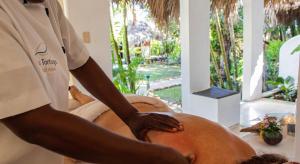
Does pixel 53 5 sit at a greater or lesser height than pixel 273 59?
greater

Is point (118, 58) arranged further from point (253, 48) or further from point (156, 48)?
point (253, 48)

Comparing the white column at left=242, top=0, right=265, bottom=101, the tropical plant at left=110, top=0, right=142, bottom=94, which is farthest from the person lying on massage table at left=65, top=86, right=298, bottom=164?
the white column at left=242, top=0, right=265, bottom=101

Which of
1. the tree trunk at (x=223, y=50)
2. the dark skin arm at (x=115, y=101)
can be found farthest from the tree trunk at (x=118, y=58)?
the dark skin arm at (x=115, y=101)

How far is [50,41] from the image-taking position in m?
0.72

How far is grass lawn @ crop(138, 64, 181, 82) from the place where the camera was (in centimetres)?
533

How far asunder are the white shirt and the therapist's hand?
209 mm

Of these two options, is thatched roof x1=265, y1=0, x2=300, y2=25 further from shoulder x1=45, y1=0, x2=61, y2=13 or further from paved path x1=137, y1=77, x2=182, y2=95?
shoulder x1=45, y1=0, x2=61, y2=13

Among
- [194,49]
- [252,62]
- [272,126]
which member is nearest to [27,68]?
[272,126]

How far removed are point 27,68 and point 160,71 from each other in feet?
16.4

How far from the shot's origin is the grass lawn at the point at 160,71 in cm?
533

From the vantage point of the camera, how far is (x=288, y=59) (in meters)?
5.23

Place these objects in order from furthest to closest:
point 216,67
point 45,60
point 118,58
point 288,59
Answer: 1. point 216,67
2. point 288,59
3. point 118,58
4. point 45,60

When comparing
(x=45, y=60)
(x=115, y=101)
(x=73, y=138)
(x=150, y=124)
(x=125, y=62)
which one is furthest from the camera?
(x=125, y=62)

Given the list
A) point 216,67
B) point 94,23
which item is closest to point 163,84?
point 216,67
